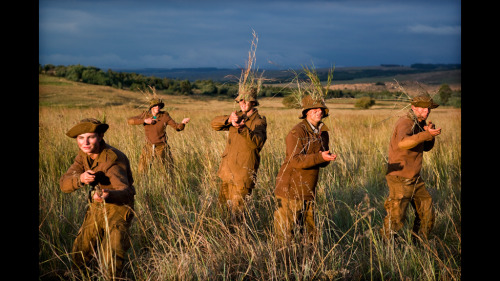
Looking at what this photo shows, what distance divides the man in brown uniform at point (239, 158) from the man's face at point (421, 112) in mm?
1747

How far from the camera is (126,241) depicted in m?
3.41

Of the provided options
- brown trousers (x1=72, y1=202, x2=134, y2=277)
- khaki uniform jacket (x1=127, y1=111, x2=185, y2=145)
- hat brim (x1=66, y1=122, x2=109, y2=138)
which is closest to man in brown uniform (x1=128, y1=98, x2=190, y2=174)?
khaki uniform jacket (x1=127, y1=111, x2=185, y2=145)

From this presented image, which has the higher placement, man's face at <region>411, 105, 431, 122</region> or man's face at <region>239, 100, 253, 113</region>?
man's face at <region>239, 100, 253, 113</region>

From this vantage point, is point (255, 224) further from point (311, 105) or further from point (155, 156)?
point (155, 156)

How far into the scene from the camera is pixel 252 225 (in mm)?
4254

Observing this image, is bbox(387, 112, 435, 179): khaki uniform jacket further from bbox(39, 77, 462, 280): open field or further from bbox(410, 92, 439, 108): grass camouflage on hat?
bbox(39, 77, 462, 280): open field

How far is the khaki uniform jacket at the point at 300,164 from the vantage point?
13.4ft

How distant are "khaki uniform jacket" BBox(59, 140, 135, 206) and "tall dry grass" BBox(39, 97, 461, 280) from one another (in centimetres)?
43

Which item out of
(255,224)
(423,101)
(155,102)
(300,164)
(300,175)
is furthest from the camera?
(155,102)

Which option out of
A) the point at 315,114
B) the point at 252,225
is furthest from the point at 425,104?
the point at 252,225

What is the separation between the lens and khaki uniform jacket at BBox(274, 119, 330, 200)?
4.09m

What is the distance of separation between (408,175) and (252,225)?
1784 millimetres
